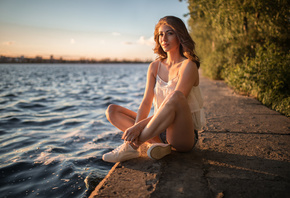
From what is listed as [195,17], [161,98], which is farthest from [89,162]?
[195,17]

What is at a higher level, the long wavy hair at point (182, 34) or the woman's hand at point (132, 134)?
the long wavy hair at point (182, 34)

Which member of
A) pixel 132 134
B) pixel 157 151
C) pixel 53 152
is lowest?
pixel 53 152

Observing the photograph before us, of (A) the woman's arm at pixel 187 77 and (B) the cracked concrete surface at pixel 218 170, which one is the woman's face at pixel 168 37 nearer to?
(A) the woman's arm at pixel 187 77

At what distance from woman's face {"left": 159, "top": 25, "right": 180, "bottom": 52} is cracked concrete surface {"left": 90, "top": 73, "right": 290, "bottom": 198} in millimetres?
1352

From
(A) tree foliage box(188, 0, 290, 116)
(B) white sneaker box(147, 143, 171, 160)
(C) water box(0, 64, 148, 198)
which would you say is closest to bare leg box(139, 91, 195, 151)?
(B) white sneaker box(147, 143, 171, 160)

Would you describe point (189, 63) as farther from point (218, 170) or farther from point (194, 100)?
point (218, 170)

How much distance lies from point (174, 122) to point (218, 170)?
25.5 inches

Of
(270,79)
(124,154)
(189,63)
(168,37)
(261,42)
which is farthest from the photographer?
(261,42)

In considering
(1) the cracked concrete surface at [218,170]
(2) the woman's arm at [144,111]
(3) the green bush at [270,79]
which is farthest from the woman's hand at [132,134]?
(3) the green bush at [270,79]

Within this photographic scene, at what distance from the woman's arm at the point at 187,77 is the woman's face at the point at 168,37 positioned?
1.02 feet

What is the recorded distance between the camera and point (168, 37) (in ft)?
8.91

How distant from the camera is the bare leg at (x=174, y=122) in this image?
2.23 metres

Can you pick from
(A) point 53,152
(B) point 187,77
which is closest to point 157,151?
(B) point 187,77

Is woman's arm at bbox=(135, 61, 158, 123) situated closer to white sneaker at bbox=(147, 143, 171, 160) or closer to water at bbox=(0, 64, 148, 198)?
white sneaker at bbox=(147, 143, 171, 160)
